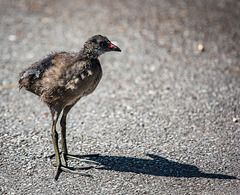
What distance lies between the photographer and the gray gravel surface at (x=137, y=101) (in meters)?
4.32

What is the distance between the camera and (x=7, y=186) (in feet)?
13.4

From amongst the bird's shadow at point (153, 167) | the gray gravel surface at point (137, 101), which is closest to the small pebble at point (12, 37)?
the gray gravel surface at point (137, 101)

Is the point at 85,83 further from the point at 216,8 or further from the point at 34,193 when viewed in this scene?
the point at 216,8

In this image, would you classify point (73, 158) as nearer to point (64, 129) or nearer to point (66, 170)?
point (66, 170)

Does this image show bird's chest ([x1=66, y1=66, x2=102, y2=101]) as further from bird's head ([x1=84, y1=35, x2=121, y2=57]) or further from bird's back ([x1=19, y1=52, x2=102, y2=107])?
bird's head ([x1=84, y1=35, x2=121, y2=57])

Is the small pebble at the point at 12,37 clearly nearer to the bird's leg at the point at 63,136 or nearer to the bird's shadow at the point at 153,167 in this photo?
the bird's leg at the point at 63,136

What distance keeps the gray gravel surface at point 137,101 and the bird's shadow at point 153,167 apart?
0.01 meters

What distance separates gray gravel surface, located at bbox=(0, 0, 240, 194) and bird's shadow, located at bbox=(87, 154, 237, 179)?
14mm

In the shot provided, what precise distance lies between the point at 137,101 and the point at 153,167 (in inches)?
81.7

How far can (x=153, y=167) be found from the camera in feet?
14.9

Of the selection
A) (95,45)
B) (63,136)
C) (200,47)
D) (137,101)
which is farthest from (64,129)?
(200,47)

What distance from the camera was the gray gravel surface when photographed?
14.2 ft

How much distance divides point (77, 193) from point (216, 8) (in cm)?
775

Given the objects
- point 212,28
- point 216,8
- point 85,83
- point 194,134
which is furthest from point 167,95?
point 216,8
